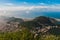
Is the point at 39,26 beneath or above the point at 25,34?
beneath

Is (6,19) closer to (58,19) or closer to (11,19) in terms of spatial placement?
(11,19)

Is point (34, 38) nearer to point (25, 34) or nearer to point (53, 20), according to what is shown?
point (25, 34)

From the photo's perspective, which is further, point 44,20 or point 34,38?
point 44,20

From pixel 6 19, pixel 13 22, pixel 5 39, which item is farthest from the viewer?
pixel 13 22

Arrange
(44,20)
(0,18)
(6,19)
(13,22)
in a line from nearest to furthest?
(0,18) → (6,19) → (13,22) → (44,20)

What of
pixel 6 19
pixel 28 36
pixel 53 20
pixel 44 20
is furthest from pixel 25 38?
pixel 44 20

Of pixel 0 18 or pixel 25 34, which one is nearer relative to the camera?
pixel 25 34

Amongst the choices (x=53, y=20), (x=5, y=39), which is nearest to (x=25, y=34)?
(x=5, y=39)

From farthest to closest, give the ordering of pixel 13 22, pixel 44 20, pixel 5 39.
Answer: pixel 44 20, pixel 13 22, pixel 5 39

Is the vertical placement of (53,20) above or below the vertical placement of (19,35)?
below
